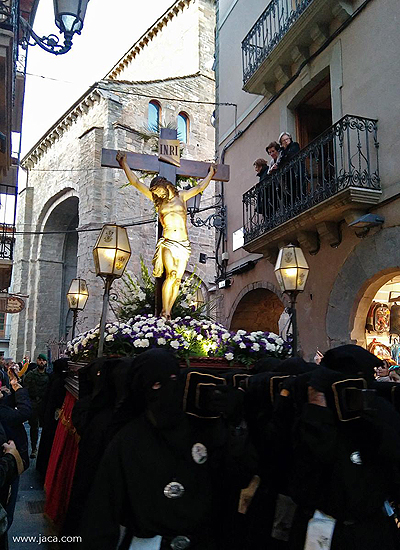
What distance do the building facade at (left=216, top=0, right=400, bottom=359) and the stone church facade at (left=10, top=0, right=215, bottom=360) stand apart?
7.97m

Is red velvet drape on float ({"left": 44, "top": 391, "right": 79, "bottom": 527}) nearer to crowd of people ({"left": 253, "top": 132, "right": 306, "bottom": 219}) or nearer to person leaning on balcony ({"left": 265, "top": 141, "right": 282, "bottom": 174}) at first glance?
crowd of people ({"left": 253, "top": 132, "right": 306, "bottom": 219})

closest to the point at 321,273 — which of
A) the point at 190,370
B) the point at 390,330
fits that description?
the point at 390,330

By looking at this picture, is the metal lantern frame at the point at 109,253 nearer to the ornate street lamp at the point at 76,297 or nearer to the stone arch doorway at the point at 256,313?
the ornate street lamp at the point at 76,297

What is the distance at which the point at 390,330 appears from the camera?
27.3 ft

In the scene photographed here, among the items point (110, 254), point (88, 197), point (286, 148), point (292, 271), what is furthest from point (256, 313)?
point (88, 197)

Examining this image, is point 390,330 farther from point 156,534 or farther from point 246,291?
point 156,534

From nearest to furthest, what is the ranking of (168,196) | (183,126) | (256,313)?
(168,196) < (256,313) < (183,126)

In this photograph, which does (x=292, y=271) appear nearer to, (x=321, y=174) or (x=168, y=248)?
(x=168, y=248)

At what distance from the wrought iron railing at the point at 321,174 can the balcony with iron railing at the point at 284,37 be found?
1.93 m

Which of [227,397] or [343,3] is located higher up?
[343,3]

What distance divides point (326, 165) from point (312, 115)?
6.77ft

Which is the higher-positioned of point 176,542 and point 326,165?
point 326,165

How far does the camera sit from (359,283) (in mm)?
7758

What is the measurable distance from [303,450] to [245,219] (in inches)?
363
